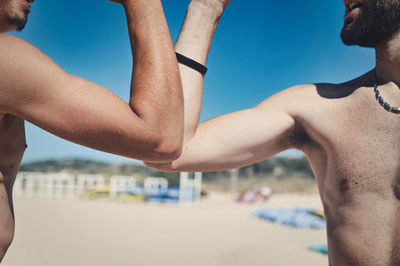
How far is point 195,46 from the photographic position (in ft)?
4.93

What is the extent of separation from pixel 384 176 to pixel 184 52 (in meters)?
1.03

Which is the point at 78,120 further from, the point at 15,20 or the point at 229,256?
the point at 229,256

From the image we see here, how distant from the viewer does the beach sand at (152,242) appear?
6.22 meters

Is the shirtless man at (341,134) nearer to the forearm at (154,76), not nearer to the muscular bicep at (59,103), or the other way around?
the forearm at (154,76)

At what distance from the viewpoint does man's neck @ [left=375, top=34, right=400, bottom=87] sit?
1.53 m

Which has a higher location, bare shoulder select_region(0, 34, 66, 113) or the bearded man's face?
the bearded man's face

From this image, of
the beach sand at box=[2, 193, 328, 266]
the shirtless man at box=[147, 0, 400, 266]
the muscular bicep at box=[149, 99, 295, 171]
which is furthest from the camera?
the beach sand at box=[2, 193, 328, 266]

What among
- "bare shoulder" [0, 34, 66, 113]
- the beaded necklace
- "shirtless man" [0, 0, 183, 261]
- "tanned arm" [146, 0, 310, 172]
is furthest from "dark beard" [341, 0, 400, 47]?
"bare shoulder" [0, 34, 66, 113]

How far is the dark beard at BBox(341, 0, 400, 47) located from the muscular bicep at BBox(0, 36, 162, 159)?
116 cm

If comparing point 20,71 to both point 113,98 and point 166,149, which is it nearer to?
point 113,98

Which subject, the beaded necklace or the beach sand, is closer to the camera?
the beaded necklace

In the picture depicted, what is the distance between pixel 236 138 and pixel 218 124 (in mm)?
125

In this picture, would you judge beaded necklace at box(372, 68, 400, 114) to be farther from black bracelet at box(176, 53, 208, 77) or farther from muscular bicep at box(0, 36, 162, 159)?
muscular bicep at box(0, 36, 162, 159)

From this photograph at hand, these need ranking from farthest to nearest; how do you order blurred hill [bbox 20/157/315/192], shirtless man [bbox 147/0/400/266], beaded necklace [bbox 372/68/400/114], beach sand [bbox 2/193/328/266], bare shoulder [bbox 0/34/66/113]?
1. blurred hill [bbox 20/157/315/192]
2. beach sand [bbox 2/193/328/266]
3. beaded necklace [bbox 372/68/400/114]
4. shirtless man [bbox 147/0/400/266]
5. bare shoulder [bbox 0/34/66/113]
